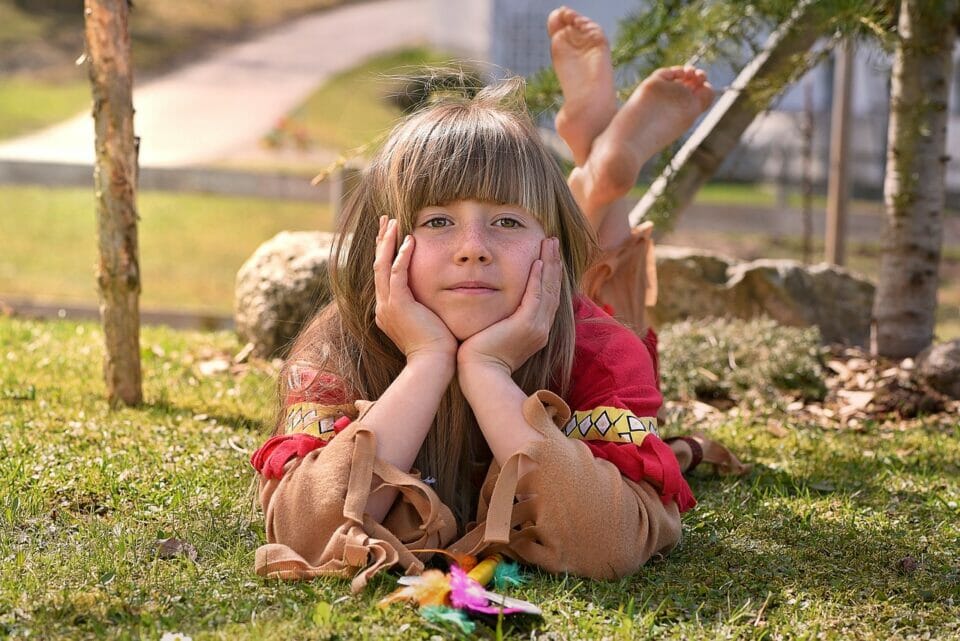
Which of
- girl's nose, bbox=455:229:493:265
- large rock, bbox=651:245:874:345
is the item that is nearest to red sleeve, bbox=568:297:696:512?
girl's nose, bbox=455:229:493:265

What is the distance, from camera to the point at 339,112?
58.9 feet

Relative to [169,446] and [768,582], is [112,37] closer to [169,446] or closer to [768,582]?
[169,446]

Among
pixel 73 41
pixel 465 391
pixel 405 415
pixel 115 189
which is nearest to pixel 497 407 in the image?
pixel 465 391

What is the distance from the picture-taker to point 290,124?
17.1 metres

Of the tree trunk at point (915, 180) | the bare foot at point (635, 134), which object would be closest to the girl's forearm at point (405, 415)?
the bare foot at point (635, 134)

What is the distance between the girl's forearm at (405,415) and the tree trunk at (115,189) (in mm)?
1921

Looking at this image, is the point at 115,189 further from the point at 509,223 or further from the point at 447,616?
the point at 447,616

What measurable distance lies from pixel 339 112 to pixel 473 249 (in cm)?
1591

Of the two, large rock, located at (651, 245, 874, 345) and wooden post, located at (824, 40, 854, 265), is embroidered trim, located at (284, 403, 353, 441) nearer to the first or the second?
large rock, located at (651, 245, 874, 345)

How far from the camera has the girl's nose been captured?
2482mm

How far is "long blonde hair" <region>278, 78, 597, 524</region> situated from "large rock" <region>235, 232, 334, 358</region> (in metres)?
2.64

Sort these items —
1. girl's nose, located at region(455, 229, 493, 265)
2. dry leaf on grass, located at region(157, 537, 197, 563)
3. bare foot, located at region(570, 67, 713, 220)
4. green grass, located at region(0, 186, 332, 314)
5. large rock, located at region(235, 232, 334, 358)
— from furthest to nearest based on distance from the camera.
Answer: green grass, located at region(0, 186, 332, 314)
large rock, located at region(235, 232, 334, 358)
bare foot, located at region(570, 67, 713, 220)
dry leaf on grass, located at region(157, 537, 197, 563)
girl's nose, located at region(455, 229, 493, 265)

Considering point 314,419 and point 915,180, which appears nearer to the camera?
point 314,419

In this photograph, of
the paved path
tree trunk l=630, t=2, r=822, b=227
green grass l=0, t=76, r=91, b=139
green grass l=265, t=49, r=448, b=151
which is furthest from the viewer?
green grass l=0, t=76, r=91, b=139
